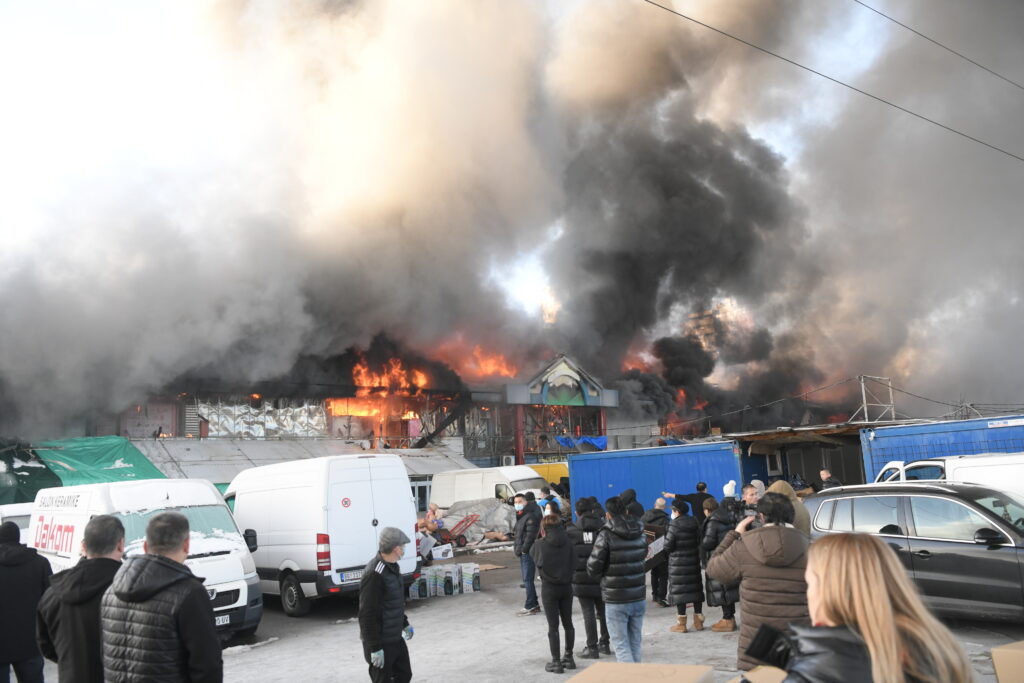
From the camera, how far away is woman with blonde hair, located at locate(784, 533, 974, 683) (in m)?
1.90

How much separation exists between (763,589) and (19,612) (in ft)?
17.3

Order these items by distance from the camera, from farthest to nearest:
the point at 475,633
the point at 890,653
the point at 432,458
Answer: the point at 432,458 → the point at 475,633 → the point at 890,653

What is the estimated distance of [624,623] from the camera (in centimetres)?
596

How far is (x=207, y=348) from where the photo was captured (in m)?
26.9

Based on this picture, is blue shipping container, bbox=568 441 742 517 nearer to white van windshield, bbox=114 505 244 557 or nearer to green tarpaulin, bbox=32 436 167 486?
white van windshield, bbox=114 505 244 557

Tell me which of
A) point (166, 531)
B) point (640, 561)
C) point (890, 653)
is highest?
point (166, 531)

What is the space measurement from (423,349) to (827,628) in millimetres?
34400

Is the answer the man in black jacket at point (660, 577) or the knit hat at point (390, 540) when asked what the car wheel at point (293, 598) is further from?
the knit hat at point (390, 540)

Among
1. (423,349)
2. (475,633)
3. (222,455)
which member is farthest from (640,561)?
(423,349)

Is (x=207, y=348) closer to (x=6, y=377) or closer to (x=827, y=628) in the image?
(x=6, y=377)

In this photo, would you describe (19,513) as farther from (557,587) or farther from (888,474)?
(888,474)

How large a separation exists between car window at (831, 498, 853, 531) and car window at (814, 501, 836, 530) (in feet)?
0.22

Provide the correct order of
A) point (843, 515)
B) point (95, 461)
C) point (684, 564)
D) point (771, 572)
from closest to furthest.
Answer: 1. point (771, 572)
2. point (843, 515)
3. point (684, 564)
4. point (95, 461)

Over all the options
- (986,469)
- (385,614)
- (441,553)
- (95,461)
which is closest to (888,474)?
(986,469)
